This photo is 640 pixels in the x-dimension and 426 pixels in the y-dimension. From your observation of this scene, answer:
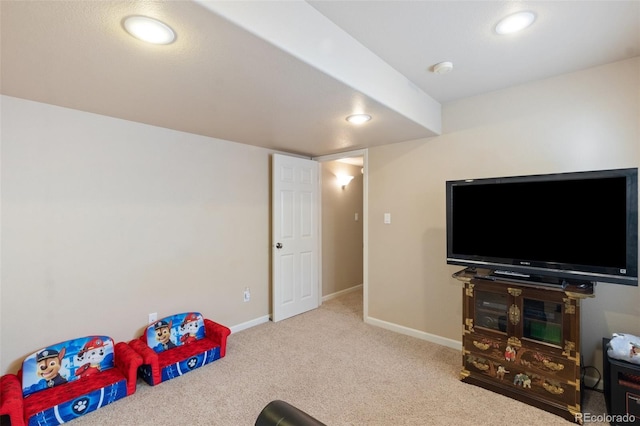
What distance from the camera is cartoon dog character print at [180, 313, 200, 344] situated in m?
2.82

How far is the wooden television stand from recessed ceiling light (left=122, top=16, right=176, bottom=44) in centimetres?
245

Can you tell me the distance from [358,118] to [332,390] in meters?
2.15

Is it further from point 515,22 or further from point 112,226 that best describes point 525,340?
point 112,226

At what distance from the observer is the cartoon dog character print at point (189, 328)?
2.82 meters

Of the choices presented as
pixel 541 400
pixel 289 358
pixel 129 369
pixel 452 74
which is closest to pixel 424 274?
pixel 541 400

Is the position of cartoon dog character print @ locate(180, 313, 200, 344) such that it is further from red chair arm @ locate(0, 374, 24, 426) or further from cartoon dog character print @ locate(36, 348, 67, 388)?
red chair arm @ locate(0, 374, 24, 426)

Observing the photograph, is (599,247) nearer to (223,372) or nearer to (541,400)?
(541,400)

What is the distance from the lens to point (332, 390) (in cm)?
230

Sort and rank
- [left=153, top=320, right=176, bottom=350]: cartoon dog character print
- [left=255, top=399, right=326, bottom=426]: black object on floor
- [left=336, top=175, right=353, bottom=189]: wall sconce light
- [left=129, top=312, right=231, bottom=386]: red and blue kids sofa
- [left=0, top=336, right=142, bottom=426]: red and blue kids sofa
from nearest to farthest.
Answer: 1. [left=255, top=399, right=326, bottom=426]: black object on floor
2. [left=0, top=336, right=142, bottom=426]: red and blue kids sofa
3. [left=129, top=312, right=231, bottom=386]: red and blue kids sofa
4. [left=153, top=320, right=176, bottom=350]: cartoon dog character print
5. [left=336, top=175, right=353, bottom=189]: wall sconce light

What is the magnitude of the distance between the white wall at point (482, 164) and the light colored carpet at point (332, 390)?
0.47 meters

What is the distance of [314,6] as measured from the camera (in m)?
1.62

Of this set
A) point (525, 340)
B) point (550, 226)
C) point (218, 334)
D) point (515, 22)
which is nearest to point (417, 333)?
point (525, 340)

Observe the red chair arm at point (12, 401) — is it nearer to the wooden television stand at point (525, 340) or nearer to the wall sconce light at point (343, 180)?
the wooden television stand at point (525, 340)

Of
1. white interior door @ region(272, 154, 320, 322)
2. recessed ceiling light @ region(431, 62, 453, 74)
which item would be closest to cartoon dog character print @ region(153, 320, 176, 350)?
white interior door @ region(272, 154, 320, 322)
